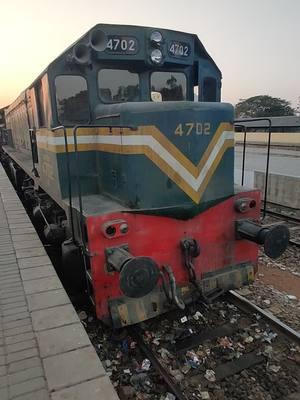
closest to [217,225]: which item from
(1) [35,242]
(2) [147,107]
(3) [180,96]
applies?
(2) [147,107]

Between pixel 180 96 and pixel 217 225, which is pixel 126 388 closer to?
pixel 217 225

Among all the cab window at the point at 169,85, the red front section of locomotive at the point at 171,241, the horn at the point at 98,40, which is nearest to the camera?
the red front section of locomotive at the point at 171,241

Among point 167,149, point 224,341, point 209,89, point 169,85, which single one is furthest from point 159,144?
point 224,341

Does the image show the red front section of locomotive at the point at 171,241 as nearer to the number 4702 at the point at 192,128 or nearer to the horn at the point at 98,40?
the number 4702 at the point at 192,128

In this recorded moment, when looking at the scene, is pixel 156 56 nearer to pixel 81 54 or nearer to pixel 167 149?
pixel 81 54

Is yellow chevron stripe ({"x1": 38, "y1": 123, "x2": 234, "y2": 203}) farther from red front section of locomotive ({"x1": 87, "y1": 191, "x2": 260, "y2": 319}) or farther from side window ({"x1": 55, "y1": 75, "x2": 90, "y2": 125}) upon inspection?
red front section of locomotive ({"x1": 87, "y1": 191, "x2": 260, "y2": 319})

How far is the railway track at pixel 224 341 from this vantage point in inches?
126

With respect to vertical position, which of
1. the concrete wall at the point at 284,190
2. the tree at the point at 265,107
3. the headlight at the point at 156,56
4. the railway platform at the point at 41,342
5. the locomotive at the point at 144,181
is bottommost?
the concrete wall at the point at 284,190

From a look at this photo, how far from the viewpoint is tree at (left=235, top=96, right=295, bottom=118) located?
5547 cm

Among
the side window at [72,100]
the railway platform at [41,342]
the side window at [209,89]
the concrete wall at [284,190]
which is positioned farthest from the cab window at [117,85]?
the concrete wall at [284,190]

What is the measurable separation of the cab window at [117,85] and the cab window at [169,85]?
0.26 m

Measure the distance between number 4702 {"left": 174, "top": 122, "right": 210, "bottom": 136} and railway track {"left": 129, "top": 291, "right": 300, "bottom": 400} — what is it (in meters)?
2.21

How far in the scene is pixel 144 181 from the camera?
3.58 m

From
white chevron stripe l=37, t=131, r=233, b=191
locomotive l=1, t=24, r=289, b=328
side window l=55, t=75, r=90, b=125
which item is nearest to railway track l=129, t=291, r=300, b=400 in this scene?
locomotive l=1, t=24, r=289, b=328
